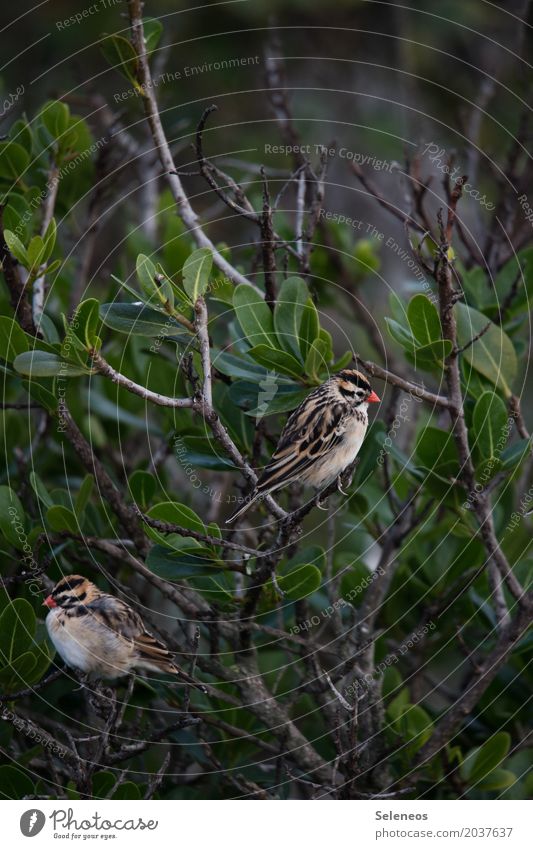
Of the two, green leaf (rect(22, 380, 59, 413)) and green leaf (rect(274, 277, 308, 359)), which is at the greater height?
green leaf (rect(274, 277, 308, 359))

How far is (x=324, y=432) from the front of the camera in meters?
2.87

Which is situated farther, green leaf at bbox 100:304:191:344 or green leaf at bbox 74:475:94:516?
green leaf at bbox 74:475:94:516

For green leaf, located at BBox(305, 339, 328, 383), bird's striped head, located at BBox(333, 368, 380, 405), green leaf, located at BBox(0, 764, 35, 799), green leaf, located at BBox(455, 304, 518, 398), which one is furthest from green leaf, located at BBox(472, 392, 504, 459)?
green leaf, located at BBox(0, 764, 35, 799)

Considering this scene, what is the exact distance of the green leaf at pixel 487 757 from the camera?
315cm


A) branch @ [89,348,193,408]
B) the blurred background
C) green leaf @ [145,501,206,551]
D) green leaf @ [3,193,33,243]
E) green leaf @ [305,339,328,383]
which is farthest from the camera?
the blurred background

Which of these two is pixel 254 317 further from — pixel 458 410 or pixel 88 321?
pixel 458 410

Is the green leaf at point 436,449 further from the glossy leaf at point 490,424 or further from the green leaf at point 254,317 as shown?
the green leaf at point 254,317

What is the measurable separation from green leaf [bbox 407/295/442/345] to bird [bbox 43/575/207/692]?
1194 millimetres

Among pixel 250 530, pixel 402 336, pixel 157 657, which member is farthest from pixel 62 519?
pixel 402 336

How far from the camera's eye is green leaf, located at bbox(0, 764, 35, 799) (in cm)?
294

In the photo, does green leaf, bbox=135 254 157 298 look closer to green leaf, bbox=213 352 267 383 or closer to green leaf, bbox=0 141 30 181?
green leaf, bbox=213 352 267 383

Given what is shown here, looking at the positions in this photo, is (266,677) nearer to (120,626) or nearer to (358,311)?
(120,626)

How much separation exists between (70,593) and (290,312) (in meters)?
1.05

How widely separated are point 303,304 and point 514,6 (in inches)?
177
